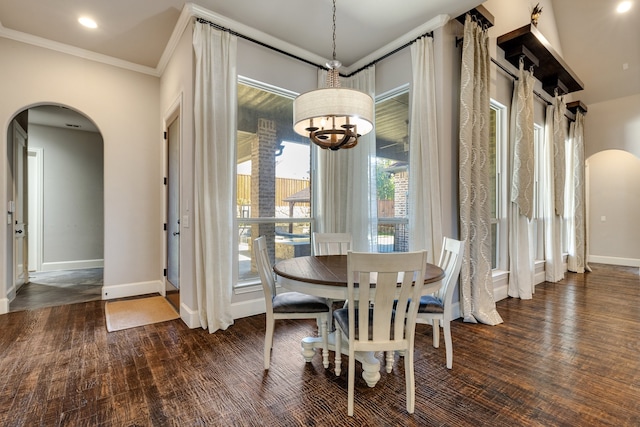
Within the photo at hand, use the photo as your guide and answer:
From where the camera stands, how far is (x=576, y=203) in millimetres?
5918

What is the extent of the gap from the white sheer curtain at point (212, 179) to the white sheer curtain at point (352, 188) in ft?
4.37

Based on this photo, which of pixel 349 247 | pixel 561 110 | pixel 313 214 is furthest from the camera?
pixel 561 110

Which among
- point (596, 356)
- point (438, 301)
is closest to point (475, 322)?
point (596, 356)

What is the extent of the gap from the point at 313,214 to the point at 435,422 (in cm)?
274

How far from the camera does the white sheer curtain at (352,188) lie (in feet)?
12.8

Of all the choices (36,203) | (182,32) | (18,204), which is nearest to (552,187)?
(182,32)

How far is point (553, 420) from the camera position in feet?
5.57

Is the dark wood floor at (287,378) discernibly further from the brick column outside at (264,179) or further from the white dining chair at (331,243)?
the brick column outside at (264,179)

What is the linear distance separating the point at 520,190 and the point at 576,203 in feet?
9.81

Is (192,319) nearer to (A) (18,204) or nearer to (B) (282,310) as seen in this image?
(B) (282,310)

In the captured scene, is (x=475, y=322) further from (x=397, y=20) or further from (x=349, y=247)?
(x=397, y=20)

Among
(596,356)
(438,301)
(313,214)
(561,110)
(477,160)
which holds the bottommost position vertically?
(596,356)

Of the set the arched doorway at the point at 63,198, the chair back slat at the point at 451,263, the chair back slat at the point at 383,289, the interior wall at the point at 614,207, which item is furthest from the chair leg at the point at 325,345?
the interior wall at the point at 614,207

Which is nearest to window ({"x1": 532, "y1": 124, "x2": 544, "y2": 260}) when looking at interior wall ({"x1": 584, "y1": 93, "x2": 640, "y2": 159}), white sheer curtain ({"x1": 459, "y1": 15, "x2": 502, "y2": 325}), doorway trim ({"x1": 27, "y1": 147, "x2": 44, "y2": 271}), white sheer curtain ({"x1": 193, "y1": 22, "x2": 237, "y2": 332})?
white sheer curtain ({"x1": 459, "y1": 15, "x2": 502, "y2": 325})
